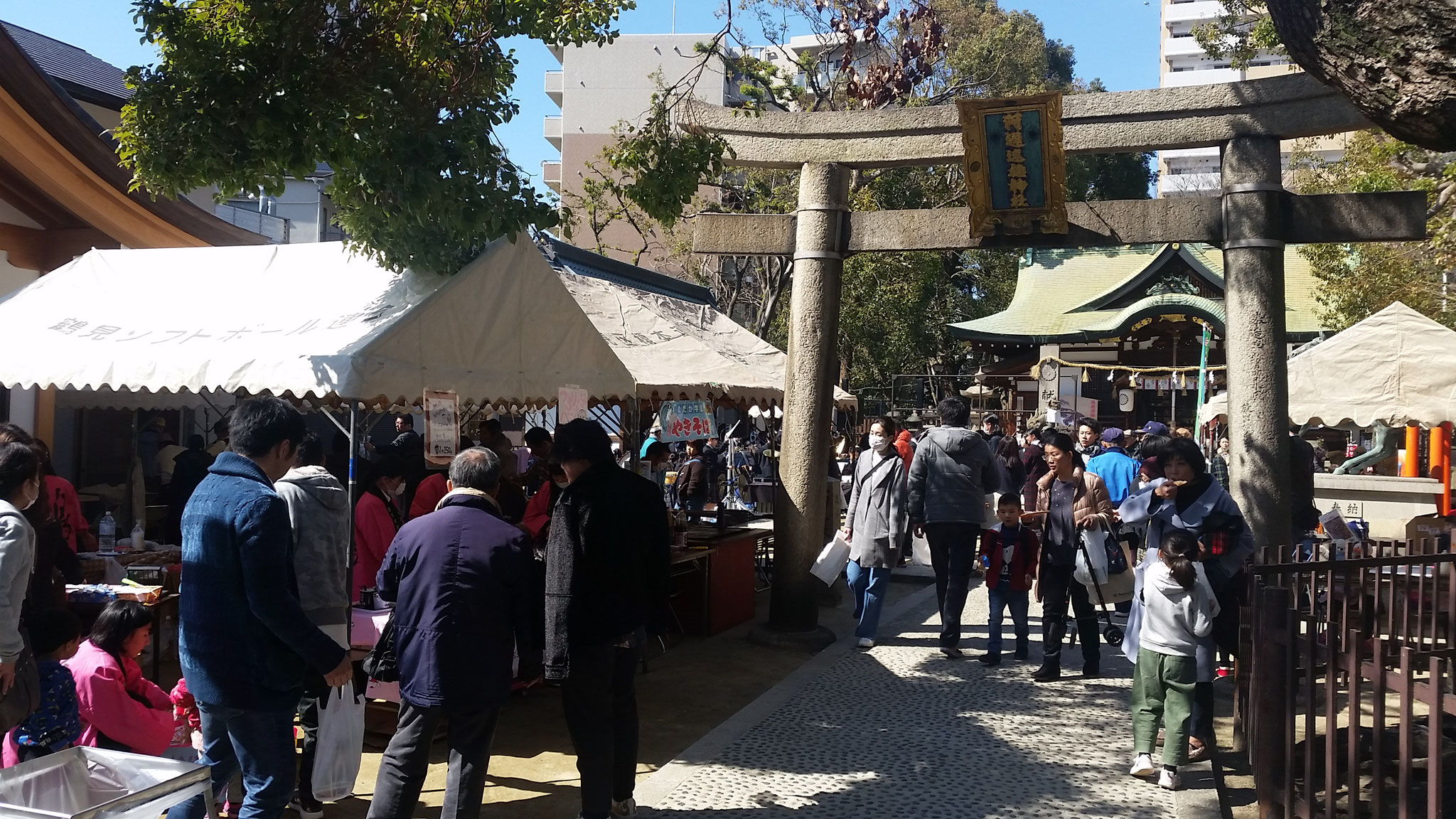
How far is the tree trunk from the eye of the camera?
3205 millimetres

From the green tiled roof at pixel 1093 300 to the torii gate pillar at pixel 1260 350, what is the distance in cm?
1197

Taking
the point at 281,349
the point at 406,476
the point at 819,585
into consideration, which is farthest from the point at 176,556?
the point at 819,585

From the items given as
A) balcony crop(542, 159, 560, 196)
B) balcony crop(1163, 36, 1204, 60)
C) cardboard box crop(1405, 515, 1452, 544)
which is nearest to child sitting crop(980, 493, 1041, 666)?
cardboard box crop(1405, 515, 1452, 544)

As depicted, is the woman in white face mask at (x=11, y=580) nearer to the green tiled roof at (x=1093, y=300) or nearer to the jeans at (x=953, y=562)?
the jeans at (x=953, y=562)

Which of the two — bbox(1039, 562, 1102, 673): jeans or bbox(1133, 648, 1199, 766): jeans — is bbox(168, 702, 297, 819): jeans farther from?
bbox(1039, 562, 1102, 673): jeans

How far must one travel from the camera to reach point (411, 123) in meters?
5.64

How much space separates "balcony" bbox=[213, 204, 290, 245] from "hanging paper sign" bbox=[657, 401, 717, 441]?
844 centimetres

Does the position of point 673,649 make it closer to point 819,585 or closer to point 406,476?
point 819,585

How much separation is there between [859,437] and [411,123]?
1563 centimetres

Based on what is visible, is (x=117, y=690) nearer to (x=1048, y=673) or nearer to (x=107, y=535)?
(x=107, y=535)

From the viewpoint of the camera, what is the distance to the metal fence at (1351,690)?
3434mm

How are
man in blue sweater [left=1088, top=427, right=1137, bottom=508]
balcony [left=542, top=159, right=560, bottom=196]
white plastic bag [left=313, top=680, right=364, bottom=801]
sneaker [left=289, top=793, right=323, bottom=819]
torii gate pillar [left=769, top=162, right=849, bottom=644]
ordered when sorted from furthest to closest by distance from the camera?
balcony [left=542, top=159, right=560, bottom=196] < man in blue sweater [left=1088, top=427, right=1137, bottom=508] < torii gate pillar [left=769, top=162, right=849, bottom=644] < sneaker [left=289, top=793, right=323, bottom=819] < white plastic bag [left=313, top=680, right=364, bottom=801]

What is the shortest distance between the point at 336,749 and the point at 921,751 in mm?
3070

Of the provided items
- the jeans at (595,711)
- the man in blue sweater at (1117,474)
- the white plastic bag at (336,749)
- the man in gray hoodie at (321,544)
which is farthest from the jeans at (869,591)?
the man in gray hoodie at (321,544)
